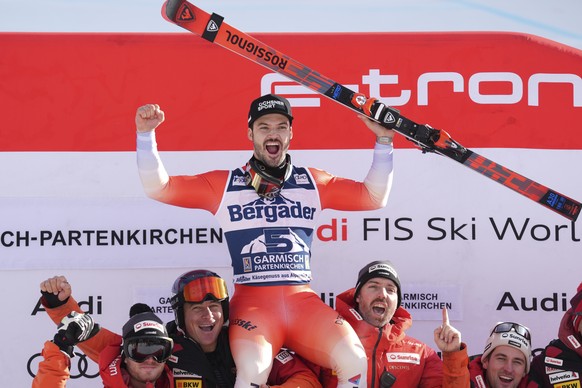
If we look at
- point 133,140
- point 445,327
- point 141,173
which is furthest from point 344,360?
point 133,140

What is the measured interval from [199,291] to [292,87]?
1.61 meters

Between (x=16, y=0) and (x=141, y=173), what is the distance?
5.50ft

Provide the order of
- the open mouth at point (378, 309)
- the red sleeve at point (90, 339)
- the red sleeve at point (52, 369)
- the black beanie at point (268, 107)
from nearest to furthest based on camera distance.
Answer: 1. the red sleeve at point (52, 369)
2. the red sleeve at point (90, 339)
3. the black beanie at point (268, 107)
4. the open mouth at point (378, 309)

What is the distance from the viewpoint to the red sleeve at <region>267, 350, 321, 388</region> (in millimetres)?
4355

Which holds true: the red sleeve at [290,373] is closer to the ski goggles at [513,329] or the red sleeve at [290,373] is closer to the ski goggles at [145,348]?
the ski goggles at [145,348]

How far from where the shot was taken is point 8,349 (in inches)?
213

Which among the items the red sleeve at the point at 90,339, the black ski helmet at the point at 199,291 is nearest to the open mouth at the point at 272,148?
the black ski helmet at the point at 199,291

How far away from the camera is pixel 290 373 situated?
4.42 metres

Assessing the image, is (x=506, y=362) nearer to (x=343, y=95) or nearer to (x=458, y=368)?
(x=458, y=368)

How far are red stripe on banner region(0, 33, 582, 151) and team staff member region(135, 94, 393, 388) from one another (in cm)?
94

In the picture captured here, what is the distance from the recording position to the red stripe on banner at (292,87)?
5484 millimetres

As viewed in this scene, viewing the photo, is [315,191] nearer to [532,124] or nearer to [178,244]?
[178,244]

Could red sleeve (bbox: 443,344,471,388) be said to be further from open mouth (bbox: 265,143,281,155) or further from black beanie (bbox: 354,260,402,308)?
open mouth (bbox: 265,143,281,155)

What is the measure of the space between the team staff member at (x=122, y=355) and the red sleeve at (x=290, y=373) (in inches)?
20.8
